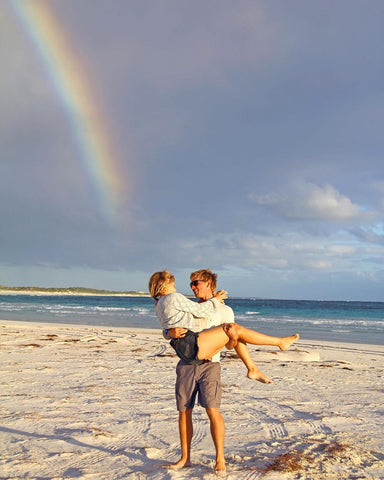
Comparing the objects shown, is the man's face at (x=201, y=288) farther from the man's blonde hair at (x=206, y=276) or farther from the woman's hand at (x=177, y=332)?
the woman's hand at (x=177, y=332)

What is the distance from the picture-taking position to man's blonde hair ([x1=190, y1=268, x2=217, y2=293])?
439cm

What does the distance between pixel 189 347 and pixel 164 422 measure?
2.22 m

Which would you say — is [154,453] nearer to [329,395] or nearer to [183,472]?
[183,472]

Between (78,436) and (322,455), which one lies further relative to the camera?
(78,436)

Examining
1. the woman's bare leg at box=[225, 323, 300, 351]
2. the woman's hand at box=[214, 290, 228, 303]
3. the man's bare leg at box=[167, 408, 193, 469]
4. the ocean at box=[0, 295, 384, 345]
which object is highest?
the woman's hand at box=[214, 290, 228, 303]

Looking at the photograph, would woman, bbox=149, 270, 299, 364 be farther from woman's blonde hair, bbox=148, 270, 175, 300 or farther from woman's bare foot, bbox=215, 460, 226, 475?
woman's bare foot, bbox=215, 460, 226, 475

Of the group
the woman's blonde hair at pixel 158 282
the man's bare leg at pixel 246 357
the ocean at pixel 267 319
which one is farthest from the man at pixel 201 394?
the ocean at pixel 267 319

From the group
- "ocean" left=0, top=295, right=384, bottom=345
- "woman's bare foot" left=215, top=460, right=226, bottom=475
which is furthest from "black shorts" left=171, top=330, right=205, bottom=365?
"ocean" left=0, top=295, right=384, bottom=345

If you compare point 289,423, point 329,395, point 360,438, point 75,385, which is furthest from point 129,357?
point 360,438

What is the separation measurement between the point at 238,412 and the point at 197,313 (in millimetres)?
2882

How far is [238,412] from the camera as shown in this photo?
20.5 feet

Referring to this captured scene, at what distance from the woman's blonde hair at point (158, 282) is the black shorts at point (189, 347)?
1.67ft

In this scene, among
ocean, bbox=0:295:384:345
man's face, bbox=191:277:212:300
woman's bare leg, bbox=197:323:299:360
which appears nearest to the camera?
woman's bare leg, bbox=197:323:299:360

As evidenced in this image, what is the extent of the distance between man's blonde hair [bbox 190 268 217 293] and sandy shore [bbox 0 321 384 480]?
71.5 inches
